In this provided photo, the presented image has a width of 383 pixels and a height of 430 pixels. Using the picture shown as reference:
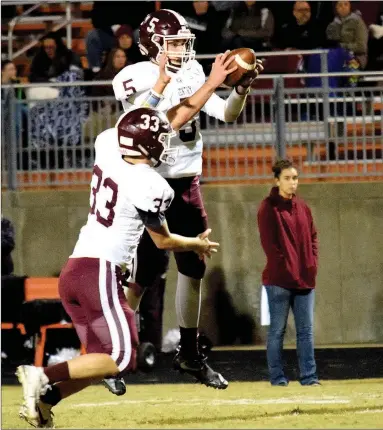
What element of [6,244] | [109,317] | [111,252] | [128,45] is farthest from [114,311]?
[128,45]

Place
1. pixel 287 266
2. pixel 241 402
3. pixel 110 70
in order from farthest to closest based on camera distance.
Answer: pixel 110 70
pixel 287 266
pixel 241 402

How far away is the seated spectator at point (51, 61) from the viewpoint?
1711 cm

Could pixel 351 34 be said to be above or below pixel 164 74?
above

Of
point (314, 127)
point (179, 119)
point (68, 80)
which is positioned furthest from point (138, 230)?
point (68, 80)

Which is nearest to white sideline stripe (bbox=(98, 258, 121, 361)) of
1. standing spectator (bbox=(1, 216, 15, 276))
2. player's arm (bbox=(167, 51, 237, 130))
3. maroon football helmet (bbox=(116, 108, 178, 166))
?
maroon football helmet (bbox=(116, 108, 178, 166))

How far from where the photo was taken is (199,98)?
8.61 metres

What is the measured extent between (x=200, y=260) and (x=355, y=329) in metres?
6.54

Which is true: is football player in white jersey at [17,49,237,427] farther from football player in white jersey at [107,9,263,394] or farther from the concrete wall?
the concrete wall

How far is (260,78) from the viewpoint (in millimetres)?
15516

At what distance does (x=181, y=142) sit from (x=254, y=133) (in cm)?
625

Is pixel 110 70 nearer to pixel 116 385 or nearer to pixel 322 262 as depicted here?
pixel 322 262

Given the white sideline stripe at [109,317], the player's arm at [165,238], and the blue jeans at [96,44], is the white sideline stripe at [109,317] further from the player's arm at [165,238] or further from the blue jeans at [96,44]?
the blue jeans at [96,44]

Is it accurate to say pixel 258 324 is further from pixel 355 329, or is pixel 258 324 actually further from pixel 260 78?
pixel 260 78

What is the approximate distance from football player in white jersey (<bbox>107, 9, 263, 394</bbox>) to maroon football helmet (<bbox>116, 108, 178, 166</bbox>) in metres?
0.71
